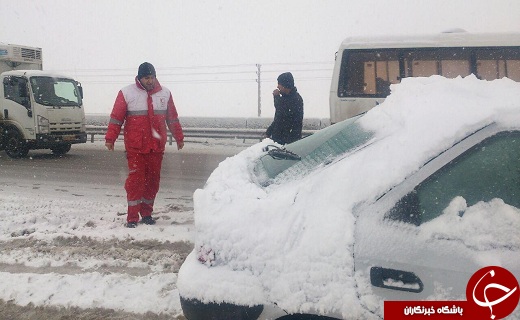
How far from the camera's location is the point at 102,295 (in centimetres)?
365

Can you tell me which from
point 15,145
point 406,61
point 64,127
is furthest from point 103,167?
point 406,61

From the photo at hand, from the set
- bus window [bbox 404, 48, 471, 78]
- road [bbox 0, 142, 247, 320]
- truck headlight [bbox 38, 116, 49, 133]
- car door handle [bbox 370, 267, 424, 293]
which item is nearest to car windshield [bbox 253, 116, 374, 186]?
car door handle [bbox 370, 267, 424, 293]

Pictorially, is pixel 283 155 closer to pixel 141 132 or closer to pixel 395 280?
pixel 395 280

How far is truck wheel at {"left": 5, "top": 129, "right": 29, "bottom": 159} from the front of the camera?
12969 millimetres

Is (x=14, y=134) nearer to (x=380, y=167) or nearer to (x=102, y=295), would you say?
(x=102, y=295)

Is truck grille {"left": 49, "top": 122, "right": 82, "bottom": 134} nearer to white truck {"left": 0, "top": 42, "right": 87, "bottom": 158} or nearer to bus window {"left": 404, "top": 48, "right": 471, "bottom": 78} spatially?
white truck {"left": 0, "top": 42, "right": 87, "bottom": 158}

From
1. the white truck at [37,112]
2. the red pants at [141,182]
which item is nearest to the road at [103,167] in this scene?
the white truck at [37,112]

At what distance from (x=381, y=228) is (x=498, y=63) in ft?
28.8

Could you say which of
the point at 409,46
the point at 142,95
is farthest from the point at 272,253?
the point at 409,46

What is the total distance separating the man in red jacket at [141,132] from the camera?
5449 mm

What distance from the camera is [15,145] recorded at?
13.0 m

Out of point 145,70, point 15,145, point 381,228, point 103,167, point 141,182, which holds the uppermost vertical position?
point 145,70

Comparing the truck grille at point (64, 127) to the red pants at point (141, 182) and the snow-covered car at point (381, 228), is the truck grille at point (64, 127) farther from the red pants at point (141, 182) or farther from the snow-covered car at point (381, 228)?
the snow-covered car at point (381, 228)

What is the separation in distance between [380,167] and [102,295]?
2.52 metres
